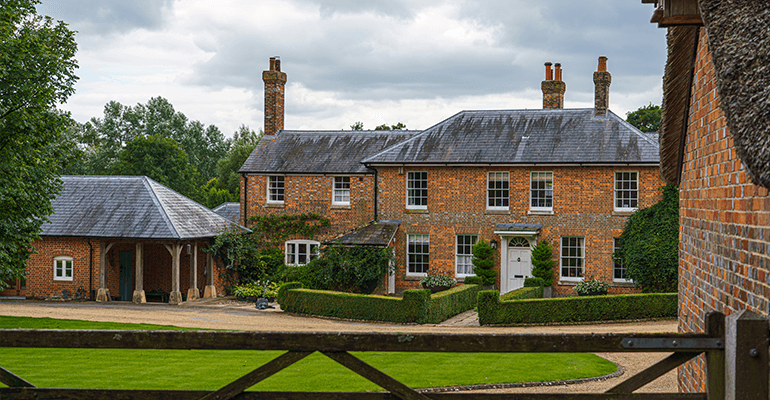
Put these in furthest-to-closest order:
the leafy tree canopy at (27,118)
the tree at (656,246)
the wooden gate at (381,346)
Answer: the tree at (656,246) → the leafy tree canopy at (27,118) → the wooden gate at (381,346)

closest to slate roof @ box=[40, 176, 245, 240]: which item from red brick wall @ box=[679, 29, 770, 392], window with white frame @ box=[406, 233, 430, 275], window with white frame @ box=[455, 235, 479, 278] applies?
window with white frame @ box=[406, 233, 430, 275]

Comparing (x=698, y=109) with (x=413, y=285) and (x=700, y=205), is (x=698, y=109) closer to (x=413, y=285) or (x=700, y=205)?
(x=700, y=205)

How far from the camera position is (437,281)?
27156mm

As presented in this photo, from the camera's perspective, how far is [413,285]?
28.1 m

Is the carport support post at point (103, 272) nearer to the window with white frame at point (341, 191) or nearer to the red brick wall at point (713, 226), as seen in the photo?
the window with white frame at point (341, 191)

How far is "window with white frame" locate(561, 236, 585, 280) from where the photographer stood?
Answer: 2647 centimetres

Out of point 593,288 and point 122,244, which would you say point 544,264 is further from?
point 122,244

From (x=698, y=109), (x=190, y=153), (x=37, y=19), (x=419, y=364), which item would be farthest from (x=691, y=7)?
(x=190, y=153)

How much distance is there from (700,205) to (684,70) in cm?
134

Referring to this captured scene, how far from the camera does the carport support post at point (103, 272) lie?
1032 inches

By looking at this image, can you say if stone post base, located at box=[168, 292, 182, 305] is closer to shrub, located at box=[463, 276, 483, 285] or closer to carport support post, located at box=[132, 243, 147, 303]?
carport support post, located at box=[132, 243, 147, 303]

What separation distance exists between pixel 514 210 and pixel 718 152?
2264cm

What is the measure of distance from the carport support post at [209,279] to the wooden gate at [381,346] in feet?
81.8

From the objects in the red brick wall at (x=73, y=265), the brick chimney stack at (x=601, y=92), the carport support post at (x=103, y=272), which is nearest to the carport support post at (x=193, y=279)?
the red brick wall at (x=73, y=265)
